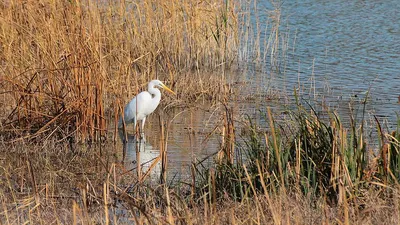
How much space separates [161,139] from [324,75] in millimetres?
7039

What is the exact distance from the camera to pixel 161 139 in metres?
4.82

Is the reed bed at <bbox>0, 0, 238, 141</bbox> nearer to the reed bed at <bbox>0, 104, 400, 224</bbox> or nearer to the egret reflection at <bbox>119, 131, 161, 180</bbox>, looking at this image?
the egret reflection at <bbox>119, 131, 161, 180</bbox>

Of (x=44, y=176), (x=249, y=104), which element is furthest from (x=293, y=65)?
(x=44, y=176)

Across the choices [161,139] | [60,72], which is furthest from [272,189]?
[60,72]

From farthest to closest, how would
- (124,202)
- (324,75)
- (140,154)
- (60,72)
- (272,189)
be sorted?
(324,75) → (140,154) → (60,72) → (124,202) → (272,189)

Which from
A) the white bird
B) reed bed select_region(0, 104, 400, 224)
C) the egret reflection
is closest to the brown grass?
reed bed select_region(0, 104, 400, 224)

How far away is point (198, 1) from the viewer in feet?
33.5

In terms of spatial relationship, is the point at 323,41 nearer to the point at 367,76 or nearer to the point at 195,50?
the point at 367,76

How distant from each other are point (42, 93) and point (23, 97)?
17cm

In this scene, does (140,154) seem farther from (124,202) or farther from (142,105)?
(124,202)

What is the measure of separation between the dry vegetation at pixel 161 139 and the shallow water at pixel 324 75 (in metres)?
0.33

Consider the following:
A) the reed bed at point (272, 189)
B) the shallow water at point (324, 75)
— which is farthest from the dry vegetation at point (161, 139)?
the shallow water at point (324, 75)

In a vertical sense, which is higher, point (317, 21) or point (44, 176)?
point (317, 21)

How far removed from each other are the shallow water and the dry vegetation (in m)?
0.33
